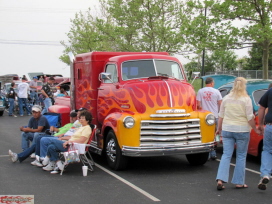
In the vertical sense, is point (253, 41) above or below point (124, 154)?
above

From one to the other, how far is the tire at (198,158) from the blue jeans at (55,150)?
105 inches

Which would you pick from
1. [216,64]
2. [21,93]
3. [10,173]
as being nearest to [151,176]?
[10,173]

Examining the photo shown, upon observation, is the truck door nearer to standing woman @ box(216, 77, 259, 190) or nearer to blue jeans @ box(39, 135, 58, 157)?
blue jeans @ box(39, 135, 58, 157)

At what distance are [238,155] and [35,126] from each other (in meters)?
5.09

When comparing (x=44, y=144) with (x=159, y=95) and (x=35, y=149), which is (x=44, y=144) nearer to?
(x=35, y=149)

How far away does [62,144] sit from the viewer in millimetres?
9000

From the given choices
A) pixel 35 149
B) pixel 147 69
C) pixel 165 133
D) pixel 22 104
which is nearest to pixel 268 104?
pixel 165 133

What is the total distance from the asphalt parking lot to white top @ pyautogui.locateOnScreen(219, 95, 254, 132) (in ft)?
3.39

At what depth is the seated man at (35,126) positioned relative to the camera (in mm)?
10297

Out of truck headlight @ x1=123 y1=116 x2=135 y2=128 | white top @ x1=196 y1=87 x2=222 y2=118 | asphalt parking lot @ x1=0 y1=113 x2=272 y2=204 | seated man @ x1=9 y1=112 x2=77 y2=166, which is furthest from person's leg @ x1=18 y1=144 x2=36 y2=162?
white top @ x1=196 y1=87 x2=222 y2=118

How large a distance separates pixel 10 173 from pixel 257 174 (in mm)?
4743

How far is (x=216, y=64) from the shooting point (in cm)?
5741

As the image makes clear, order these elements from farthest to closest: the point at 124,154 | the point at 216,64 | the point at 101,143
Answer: the point at 216,64
the point at 101,143
the point at 124,154

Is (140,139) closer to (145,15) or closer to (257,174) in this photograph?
(257,174)
